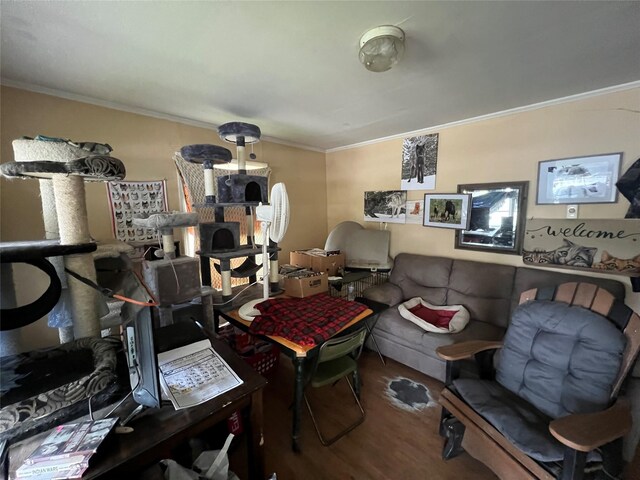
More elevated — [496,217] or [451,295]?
[496,217]

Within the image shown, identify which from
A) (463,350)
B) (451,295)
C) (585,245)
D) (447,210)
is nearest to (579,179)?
(585,245)

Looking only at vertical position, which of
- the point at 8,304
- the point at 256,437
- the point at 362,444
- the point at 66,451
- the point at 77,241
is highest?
the point at 77,241

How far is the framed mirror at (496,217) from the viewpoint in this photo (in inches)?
89.6

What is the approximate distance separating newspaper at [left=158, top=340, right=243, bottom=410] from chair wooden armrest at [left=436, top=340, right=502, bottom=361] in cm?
118

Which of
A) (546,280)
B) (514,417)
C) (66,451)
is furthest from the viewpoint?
(546,280)

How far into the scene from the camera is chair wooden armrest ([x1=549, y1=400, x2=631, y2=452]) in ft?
3.06

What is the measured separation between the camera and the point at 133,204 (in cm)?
211

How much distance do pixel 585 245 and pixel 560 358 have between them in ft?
3.76

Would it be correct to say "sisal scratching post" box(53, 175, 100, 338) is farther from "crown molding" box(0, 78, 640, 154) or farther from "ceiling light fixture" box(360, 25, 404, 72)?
"ceiling light fixture" box(360, 25, 404, 72)

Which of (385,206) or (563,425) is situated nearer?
(563,425)

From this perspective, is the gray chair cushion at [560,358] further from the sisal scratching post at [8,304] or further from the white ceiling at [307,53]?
the sisal scratching post at [8,304]

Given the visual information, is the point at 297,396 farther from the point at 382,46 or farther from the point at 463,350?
the point at 382,46

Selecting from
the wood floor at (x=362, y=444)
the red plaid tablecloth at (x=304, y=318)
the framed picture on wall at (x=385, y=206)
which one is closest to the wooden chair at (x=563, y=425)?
the wood floor at (x=362, y=444)

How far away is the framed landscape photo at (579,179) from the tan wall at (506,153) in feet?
0.15
